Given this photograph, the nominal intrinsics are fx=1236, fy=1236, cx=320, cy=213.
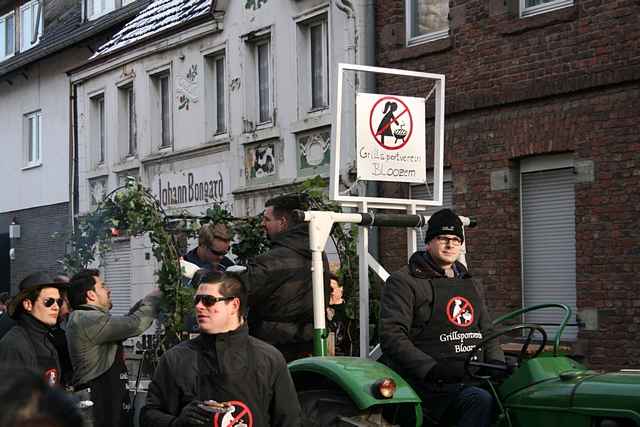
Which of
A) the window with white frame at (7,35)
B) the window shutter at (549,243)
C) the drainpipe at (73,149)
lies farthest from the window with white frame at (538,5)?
the window with white frame at (7,35)

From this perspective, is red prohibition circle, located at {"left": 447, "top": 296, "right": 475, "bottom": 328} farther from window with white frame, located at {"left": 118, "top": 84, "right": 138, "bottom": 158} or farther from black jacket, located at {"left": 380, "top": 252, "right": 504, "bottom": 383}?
window with white frame, located at {"left": 118, "top": 84, "right": 138, "bottom": 158}

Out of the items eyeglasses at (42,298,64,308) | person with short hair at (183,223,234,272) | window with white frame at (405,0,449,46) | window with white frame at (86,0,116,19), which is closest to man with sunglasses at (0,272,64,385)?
eyeglasses at (42,298,64,308)

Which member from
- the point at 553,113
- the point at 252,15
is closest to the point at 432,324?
the point at 553,113

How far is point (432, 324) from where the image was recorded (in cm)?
628

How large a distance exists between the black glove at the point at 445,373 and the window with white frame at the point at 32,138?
23.6m

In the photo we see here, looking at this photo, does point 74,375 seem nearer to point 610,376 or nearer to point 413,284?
point 413,284

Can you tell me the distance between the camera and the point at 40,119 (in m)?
28.5

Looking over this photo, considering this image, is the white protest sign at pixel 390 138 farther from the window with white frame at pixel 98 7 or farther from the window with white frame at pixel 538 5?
the window with white frame at pixel 98 7

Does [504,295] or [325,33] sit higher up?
[325,33]

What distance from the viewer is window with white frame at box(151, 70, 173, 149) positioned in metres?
22.3

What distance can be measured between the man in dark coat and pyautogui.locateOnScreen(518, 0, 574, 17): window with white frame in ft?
24.6

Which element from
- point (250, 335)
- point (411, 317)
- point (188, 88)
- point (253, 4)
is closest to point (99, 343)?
point (250, 335)

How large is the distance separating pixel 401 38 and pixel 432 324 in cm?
1034

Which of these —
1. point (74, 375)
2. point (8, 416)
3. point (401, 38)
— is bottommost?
point (74, 375)
